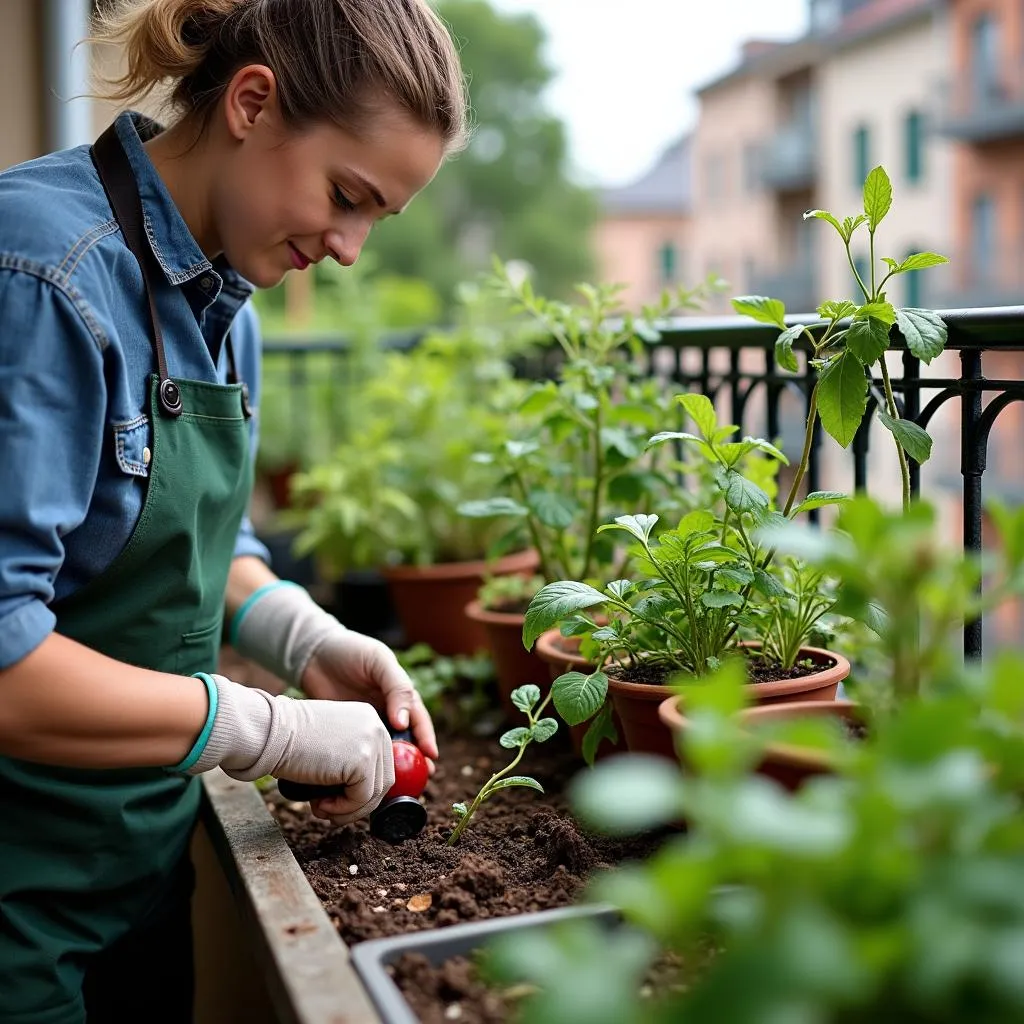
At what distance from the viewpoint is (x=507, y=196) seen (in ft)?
68.0

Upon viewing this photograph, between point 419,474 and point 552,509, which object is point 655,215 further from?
point 552,509

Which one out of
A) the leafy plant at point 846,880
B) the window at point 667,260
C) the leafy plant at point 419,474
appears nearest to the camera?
the leafy plant at point 846,880

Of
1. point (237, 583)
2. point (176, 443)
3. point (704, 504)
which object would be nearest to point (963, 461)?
point (704, 504)

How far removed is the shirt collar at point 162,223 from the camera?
1137 mm

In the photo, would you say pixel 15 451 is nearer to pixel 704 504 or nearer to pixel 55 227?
pixel 55 227

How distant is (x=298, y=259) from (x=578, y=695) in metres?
0.53

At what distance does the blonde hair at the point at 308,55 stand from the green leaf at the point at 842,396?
0.47m

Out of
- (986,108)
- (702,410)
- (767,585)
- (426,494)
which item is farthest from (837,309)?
(986,108)

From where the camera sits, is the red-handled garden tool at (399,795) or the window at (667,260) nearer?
the red-handled garden tool at (399,795)

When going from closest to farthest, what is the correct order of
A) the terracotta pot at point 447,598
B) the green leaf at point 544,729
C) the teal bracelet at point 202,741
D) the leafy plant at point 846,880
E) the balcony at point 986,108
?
the leafy plant at point 846,880
the teal bracelet at point 202,741
the green leaf at point 544,729
the terracotta pot at point 447,598
the balcony at point 986,108

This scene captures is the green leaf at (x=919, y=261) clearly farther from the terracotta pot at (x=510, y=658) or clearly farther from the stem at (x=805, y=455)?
the terracotta pot at (x=510, y=658)

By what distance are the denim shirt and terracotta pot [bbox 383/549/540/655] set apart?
961 millimetres

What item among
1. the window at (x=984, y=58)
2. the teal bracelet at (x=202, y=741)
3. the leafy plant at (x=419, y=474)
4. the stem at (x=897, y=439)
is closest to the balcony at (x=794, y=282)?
the window at (x=984, y=58)

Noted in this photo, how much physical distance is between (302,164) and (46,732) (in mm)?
568
